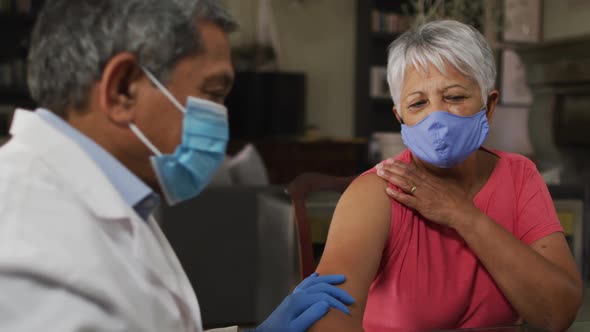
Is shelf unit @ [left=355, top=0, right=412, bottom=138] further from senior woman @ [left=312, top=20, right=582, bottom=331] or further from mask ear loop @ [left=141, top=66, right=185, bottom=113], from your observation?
mask ear loop @ [left=141, top=66, right=185, bottom=113]

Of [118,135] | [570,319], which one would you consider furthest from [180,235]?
[118,135]

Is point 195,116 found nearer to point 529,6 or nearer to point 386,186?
point 386,186

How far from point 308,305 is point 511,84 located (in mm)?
4868

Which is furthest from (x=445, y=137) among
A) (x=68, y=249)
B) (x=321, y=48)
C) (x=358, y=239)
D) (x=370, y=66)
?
(x=321, y=48)

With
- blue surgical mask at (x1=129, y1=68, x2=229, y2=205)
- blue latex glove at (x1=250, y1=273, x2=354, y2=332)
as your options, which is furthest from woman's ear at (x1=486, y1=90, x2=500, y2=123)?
blue surgical mask at (x1=129, y1=68, x2=229, y2=205)

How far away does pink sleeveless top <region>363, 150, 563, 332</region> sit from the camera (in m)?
1.16

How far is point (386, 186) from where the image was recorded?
1.20 m

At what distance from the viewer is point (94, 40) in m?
0.65

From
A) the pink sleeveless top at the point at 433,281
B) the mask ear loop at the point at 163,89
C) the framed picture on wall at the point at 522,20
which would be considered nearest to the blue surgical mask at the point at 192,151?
the mask ear loop at the point at 163,89

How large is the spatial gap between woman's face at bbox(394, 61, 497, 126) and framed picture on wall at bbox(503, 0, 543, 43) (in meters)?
4.45

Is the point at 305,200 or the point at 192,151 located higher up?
the point at 192,151

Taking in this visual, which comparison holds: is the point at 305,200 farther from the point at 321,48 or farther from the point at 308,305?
the point at 321,48

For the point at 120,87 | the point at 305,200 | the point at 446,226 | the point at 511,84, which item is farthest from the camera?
the point at 511,84

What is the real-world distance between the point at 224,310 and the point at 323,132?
12.0ft
